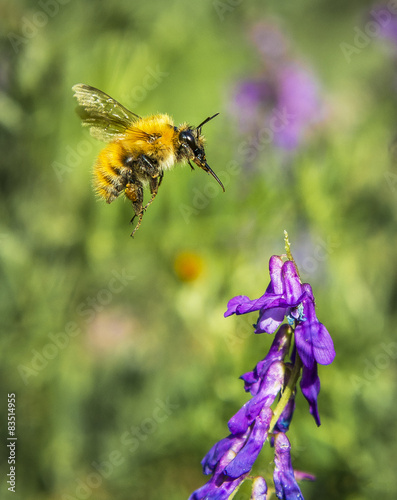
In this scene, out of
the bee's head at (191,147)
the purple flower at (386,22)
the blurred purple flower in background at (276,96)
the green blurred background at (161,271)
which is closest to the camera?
the bee's head at (191,147)

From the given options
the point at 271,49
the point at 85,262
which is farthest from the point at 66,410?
the point at 271,49

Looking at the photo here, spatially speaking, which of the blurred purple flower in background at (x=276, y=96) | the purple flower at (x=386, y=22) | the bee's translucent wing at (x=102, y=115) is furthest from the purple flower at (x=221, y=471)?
the purple flower at (x=386, y=22)

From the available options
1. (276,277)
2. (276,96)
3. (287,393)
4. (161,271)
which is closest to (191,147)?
(276,277)

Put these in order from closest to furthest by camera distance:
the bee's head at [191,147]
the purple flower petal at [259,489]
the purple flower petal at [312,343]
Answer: the purple flower petal at [312,343] < the purple flower petal at [259,489] < the bee's head at [191,147]

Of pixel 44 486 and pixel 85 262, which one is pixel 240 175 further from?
pixel 44 486

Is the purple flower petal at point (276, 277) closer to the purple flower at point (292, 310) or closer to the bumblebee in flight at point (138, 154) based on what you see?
the purple flower at point (292, 310)

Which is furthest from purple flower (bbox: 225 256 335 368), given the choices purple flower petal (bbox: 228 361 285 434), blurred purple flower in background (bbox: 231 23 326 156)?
blurred purple flower in background (bbox: 231 23 326 156)
